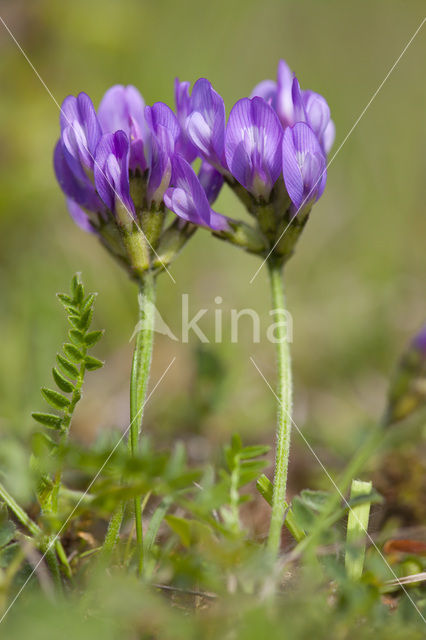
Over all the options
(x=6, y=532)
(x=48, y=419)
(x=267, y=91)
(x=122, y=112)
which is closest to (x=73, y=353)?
(x=48, y=419)

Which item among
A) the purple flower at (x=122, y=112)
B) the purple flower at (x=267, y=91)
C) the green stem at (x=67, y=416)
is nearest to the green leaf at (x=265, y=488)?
the green stem at (x=67, y=416)

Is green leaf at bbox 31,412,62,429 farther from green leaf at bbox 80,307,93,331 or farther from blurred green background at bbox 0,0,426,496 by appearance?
blurred green background at bbox 0,0,426,496

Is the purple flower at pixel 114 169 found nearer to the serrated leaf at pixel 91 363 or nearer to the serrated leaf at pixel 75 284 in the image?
the serrated leaf at pixel 75 284

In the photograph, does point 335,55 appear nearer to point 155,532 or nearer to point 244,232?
point 244,232

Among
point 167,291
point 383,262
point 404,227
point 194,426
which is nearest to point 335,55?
point 404,227

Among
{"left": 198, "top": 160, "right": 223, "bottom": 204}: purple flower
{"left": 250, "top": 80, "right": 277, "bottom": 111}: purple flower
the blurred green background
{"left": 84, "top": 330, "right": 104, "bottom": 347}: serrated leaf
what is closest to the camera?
{"left": 84, "top": 330, "right": 104, "bottom": 347}: serrated leaf

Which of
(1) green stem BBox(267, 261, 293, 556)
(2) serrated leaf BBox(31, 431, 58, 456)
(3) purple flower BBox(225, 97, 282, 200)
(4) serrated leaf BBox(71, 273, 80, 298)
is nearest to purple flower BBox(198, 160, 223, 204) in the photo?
(3) purple flower BBox(225, 97, 282, 200)
